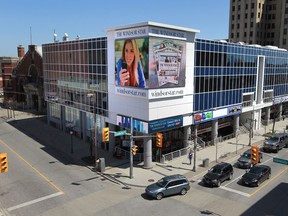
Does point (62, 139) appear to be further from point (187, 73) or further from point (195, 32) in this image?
point (195, 32)

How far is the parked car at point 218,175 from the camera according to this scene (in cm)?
2778

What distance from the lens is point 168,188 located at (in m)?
25.5

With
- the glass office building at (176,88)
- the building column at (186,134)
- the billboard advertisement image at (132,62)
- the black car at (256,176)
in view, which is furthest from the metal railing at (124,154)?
the black car at (256,176)

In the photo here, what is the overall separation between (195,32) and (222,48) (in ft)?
26.9

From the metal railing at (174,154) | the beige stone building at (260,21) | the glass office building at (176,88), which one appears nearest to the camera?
the metal railing at (174,154)

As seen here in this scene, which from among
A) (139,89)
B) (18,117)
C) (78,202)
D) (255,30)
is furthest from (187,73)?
(255,30)

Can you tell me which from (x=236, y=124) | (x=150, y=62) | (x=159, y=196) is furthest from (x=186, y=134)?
(x=159, y=196)

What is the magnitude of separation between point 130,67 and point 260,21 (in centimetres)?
8341

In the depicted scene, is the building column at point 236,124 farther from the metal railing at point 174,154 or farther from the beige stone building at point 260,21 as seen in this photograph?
the beige stone building at point 260,21

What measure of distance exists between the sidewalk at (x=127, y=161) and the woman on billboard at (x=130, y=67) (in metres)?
10.1

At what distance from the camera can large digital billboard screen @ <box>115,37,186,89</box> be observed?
30.7 meters

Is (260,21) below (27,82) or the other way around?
the other way around

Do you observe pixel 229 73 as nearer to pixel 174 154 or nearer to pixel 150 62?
pixel 174 154

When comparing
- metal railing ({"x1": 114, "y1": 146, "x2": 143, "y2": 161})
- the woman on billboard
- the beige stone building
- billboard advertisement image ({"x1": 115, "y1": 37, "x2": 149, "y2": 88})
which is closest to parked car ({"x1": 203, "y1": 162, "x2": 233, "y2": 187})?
metal railing ({"x1": 114, "y1": 146, "x2": 143, "y2": 161})
